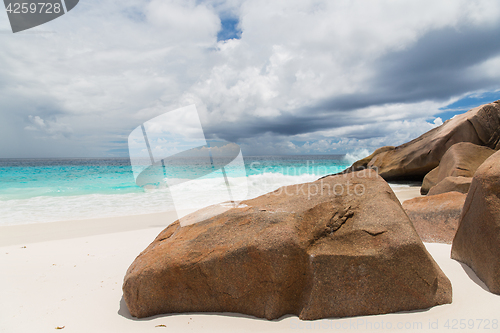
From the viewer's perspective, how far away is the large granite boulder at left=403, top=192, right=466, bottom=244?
Answer: 361cm

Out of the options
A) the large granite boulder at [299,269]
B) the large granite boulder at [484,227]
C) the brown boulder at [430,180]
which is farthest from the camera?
the brown boulder at [430,180]

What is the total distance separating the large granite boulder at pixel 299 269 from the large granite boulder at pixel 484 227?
472mm

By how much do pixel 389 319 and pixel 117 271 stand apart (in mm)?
2919

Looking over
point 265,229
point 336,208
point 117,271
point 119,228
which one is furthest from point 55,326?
point 119,228

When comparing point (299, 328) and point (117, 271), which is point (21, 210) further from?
point (299, 328)

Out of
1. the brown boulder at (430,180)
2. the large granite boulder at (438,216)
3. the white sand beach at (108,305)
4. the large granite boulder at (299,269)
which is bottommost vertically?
the brown boulder at (430,180)

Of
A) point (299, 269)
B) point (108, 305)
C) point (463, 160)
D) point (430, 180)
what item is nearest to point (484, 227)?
point (299, 269)

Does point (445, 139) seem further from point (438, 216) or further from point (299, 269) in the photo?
point (299, 269)

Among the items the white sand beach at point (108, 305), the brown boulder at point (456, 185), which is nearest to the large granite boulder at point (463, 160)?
the brown boulder at point (456, 185)

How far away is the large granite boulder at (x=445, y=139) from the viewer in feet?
39.0

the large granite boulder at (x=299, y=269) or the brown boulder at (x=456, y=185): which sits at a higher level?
the large granite boulder at (x=299, y=269)

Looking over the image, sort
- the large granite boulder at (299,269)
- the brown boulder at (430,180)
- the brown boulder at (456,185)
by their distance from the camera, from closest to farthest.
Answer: the large granite boulder at (299,269) → the brown boulder at (456,185) → the brown boulder at (430,180)

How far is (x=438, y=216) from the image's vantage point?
3809 millimetres

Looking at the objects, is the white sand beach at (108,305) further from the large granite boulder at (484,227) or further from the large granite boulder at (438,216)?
the large granite boulder at (438,216)
